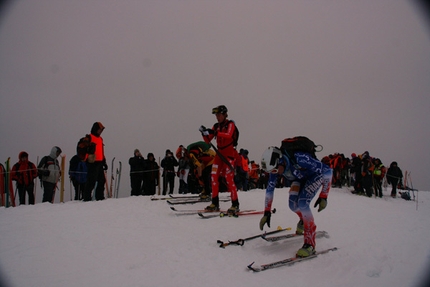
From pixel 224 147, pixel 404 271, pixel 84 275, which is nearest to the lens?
pixel 84 275

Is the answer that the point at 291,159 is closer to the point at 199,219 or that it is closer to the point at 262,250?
the point at 262,250

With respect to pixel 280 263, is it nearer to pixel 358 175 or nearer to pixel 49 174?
pixel 49 174

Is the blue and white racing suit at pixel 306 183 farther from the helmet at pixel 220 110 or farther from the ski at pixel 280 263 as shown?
the helmet at pixel 220 110

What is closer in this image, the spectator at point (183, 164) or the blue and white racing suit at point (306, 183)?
the blue and white racing suit at point (306, 183)

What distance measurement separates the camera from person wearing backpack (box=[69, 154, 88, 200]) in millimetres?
9945

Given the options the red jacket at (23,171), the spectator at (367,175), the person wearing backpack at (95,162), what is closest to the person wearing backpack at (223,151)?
the person wearing backpack at (95,162)

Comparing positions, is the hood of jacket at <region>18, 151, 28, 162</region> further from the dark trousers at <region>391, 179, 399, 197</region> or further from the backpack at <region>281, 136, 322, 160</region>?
the dark trousers at <region>391, 179, 399, 197</region>

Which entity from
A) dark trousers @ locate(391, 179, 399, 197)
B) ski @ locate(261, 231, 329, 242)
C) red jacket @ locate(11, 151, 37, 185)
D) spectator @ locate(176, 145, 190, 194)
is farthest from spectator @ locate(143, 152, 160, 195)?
dark trousers @ locate(391, 179, 399, 197)

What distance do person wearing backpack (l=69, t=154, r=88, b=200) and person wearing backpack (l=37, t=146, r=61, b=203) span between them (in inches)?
32.3

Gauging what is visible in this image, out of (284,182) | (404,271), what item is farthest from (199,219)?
(284,182)

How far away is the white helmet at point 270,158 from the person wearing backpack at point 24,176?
267 inches

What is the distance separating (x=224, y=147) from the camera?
25.1 feet

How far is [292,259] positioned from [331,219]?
366 cm

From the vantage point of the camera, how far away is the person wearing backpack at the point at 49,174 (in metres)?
8.81
